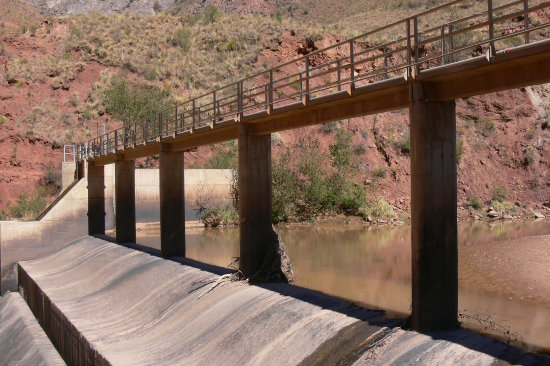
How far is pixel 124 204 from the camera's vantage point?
2802 cm

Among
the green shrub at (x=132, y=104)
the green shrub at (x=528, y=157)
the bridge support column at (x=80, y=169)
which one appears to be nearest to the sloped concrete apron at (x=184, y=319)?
the bridge support column at (x=80, y=169)

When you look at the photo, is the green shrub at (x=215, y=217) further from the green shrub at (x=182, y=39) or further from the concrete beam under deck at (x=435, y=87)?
the green shrub at (x=182, y=39)

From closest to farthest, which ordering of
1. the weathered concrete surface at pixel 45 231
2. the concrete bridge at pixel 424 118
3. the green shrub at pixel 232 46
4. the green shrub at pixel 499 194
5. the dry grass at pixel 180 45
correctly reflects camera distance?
the concrete bridge at pixel 424 118
the weathered concrete surface at pixel 45 231
the green shrub at pixel 499 194
the dry grass at pixel 180 45
the green shrub at pixel 232 46

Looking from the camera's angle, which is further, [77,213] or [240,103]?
[77,213]

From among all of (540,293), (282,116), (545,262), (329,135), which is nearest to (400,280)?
(540,293)

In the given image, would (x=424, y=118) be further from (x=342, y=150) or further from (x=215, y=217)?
(x=342, y=150)

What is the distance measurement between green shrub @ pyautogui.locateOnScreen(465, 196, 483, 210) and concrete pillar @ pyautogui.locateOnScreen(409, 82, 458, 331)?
3745 centimetres

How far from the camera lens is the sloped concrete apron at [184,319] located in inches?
419

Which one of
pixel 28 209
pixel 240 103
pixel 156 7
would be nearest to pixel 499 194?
pixel 28 209

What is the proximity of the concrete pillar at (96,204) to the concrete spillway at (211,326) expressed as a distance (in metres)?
9.58

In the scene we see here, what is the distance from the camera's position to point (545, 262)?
22172 millimetres

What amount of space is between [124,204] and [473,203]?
27909mm

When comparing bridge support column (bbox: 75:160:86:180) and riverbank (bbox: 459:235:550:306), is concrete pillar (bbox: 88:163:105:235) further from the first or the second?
riverbank (bbox: 459:235:550:306)

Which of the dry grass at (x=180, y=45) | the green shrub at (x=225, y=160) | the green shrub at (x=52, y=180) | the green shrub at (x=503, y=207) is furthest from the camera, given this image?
the dry grass at (x=180, y=45)
